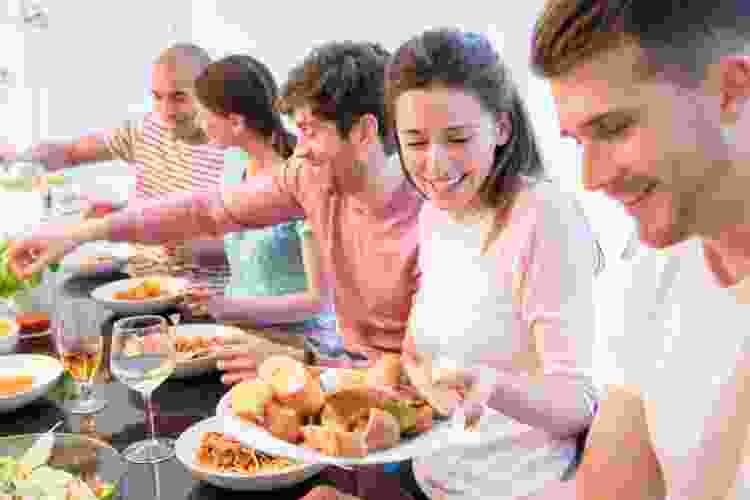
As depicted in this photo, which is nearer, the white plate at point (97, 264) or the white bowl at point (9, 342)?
the white bowl at point (9, 342)

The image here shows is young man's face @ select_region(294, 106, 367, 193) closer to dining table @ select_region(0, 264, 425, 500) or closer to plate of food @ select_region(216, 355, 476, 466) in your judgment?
dining table @ select_region(0, 264, 425, 500)

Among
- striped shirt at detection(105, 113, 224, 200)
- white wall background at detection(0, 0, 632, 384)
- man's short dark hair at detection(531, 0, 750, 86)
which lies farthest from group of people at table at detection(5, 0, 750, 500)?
white wall background at detection(0, 0, 632, 384)

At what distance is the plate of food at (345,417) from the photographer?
0.91 metres

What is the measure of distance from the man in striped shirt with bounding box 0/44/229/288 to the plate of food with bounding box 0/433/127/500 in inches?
51.4

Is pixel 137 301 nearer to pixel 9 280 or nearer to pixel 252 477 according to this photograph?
pixel 9 280

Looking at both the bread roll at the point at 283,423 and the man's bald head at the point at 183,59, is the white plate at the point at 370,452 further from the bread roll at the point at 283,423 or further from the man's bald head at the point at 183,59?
the man's bald head at the point at 183,59

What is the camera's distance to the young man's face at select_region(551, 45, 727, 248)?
2.26ft

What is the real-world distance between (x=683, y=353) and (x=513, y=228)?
19.1 inches

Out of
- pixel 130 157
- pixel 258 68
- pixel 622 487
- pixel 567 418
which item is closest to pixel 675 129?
pixel 622 487

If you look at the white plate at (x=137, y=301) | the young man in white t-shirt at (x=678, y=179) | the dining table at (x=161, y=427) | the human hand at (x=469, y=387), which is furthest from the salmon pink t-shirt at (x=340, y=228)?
the young man in white t-shirt at (x=678, y=179)

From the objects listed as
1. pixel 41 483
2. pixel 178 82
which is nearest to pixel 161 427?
pixel 41 483

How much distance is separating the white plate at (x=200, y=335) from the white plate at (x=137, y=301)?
0.14 metres

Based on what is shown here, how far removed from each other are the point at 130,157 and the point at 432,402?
239 centimetres

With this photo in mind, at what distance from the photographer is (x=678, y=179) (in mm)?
708
